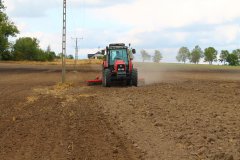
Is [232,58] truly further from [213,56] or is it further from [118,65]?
[118,65]

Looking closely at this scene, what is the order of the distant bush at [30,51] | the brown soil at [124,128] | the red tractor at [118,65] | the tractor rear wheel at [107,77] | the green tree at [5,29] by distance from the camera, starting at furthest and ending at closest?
the distant bush at [30,51] → the green tree at [5,29] → the red tractor at [118,65] → the tractor rear wheel at [107,77] → the brown soil at [124,128]

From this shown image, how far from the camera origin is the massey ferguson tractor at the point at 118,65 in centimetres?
2730

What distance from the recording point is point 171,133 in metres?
12.4

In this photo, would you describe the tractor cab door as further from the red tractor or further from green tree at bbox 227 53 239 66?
green tree at bbox 227 53 239 66

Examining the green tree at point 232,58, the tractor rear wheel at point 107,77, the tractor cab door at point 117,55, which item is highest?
the tractor cab door at point 117,55

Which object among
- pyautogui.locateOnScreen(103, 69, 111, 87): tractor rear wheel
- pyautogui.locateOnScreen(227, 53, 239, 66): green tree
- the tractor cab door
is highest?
the tractor cab door

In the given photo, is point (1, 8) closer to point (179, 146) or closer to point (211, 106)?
point (211, 106)

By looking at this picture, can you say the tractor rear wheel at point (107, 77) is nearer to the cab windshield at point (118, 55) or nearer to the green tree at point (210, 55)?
the cab windshield at point (118, 55)

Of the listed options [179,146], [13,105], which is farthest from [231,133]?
[13,105]

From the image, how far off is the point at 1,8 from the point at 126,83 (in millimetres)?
42571

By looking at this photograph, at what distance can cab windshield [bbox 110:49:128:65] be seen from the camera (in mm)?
27827

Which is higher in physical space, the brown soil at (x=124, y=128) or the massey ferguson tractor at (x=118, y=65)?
the massey ferguson tractor at (x=118, y=65)

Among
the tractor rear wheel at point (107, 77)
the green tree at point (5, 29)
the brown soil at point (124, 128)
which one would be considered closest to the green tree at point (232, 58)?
the green tree at point (5, 29)

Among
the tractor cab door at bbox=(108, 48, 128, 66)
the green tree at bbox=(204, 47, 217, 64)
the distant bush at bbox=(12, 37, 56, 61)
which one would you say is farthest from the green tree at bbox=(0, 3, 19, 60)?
the green tree at bbox=(204, 47, 217, 64)
